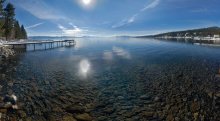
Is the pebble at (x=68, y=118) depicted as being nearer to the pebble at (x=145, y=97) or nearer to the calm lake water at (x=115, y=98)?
the calm lake water at (x=115, y=98)

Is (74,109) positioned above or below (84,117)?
above

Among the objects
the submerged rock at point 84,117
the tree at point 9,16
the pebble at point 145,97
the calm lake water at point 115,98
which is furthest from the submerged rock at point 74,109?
the tree at point 9,16

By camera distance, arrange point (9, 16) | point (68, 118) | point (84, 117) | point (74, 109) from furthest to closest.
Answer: point (9, 16), point (74, 109), point (84, 117), point (68, 118)

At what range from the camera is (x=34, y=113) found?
17391mm

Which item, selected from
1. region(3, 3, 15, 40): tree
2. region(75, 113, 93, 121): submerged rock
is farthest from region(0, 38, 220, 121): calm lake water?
region(3, 3, 15, 40): tree

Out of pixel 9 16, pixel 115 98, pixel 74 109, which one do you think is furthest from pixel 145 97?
pixel 9 16

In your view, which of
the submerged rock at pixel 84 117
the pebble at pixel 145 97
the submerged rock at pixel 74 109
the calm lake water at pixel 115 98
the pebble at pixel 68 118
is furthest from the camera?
the pebble at pixel 145 97

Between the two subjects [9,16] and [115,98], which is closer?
[115,98]

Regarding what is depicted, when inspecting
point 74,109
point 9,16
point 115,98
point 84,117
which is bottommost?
point 84,117

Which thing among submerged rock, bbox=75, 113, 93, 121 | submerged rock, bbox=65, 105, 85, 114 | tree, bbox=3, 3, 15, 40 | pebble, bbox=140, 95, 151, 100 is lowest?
submerged rock, bbox=75, 113, 93, 121

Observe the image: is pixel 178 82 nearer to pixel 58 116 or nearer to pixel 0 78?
pixel 58 116

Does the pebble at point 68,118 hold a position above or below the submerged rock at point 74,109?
below

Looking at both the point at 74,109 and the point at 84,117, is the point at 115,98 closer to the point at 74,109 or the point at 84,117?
the point at 74,109

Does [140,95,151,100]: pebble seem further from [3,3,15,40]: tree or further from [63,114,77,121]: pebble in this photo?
[3,3,15,40]: tree
